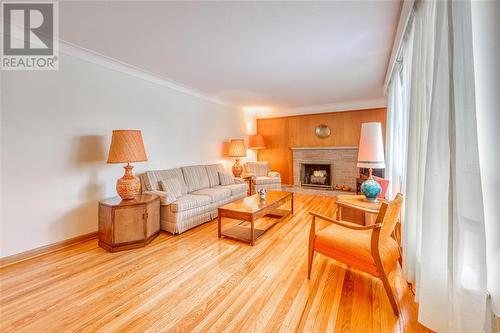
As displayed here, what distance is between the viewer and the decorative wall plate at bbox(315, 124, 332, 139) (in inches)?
243

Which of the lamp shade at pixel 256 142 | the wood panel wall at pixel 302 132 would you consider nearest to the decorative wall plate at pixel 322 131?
the wood panel wall at pixel 302 132

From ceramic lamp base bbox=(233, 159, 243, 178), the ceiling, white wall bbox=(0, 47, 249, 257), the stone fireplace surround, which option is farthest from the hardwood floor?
the stone fireplace surround

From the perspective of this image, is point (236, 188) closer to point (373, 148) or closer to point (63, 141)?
point (373, 148)

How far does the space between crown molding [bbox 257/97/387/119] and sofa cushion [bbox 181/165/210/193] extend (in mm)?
3301

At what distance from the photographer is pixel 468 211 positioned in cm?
99

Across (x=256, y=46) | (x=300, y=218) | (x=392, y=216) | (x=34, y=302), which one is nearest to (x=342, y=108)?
(x=300, y=218)

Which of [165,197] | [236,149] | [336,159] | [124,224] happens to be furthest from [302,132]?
[124,224]

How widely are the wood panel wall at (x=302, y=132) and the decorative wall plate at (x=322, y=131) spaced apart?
0.09m

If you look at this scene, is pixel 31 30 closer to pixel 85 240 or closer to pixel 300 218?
pixel 85 240

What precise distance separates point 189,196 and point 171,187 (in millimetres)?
341

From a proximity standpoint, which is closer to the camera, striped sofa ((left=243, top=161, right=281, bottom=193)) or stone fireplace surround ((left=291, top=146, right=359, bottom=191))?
striped sofa ((left=243, top=161, right=281, bottom=193))

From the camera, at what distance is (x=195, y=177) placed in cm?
433

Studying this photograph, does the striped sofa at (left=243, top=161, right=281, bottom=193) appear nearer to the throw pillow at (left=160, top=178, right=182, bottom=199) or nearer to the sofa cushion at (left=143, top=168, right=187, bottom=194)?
the sofa cushion at (left=143, top=168, right=187, bottom=194)

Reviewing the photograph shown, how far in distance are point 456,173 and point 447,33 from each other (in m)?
0.73
